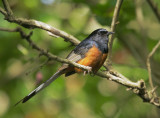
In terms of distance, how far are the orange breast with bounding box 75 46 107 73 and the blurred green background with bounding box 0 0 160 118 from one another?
117 cm

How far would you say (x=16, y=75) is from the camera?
7812 millimetres

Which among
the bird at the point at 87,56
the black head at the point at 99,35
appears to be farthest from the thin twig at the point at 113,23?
the black head at the point at 99,35

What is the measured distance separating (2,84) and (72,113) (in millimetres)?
2209

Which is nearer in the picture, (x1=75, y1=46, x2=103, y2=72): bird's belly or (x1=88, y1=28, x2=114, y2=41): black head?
(x1=75, y1=46, x2=103, y2=72): bird's belly

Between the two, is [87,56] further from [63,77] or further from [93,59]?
[63,77]

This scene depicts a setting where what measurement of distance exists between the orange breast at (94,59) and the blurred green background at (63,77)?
3.83ft

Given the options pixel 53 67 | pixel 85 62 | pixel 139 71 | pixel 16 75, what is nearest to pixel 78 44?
pixel 85 62

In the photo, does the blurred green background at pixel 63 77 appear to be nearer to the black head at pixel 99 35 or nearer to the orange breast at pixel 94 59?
the black head at pixel 99 35

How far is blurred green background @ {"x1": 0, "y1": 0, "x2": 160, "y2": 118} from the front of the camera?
22.3 ft

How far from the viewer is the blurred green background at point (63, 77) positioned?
Answer: 6805 millimetres

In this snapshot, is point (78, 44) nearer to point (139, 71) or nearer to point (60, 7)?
point (139, 71)

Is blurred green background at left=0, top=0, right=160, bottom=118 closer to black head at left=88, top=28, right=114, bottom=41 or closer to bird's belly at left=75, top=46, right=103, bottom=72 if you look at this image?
black head at left=88, top=28, right=114, bottom=41

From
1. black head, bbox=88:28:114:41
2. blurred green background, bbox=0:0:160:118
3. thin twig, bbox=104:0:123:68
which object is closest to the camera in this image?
thin twig, bbox=104:0:123:68

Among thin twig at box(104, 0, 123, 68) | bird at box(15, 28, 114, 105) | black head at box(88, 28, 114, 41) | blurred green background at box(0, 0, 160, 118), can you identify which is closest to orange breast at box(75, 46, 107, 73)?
bird at box(15, 28, 114, 105)
